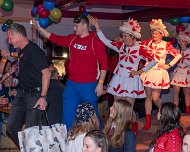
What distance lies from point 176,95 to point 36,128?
4.48 metres

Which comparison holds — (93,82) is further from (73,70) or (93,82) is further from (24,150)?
(24,150)

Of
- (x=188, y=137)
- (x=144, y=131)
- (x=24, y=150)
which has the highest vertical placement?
(x=188, y=137)

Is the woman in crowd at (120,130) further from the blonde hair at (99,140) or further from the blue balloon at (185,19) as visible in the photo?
the blue balloon at (185,19)

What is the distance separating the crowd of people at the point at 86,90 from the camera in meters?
3.68

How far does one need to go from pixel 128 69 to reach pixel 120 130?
199 centimetres

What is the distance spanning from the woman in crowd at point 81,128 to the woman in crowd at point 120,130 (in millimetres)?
161

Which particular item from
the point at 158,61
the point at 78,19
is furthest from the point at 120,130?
the point at 158,61

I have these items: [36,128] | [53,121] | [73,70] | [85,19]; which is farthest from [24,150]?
[85,19]

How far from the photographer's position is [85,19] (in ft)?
15.5

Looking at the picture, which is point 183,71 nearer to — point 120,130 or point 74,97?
point 74,97

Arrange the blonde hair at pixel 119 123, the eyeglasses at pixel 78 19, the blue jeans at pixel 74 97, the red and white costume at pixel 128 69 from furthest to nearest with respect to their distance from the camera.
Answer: the red and white costume at pixel 128 69 → the blue jeans at pixel 74 97 → the eyeglasses at pixel 78 19 → the blonde hair at pixel 119 123

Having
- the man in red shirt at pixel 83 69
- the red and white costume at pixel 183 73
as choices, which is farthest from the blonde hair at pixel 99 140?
the red and white costume at pixel 183 73

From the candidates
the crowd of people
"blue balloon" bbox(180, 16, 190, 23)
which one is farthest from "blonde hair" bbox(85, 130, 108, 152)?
"blue balloon" bbox(180, 16, 190, 23)

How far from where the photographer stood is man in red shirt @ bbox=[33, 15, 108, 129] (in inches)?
188
